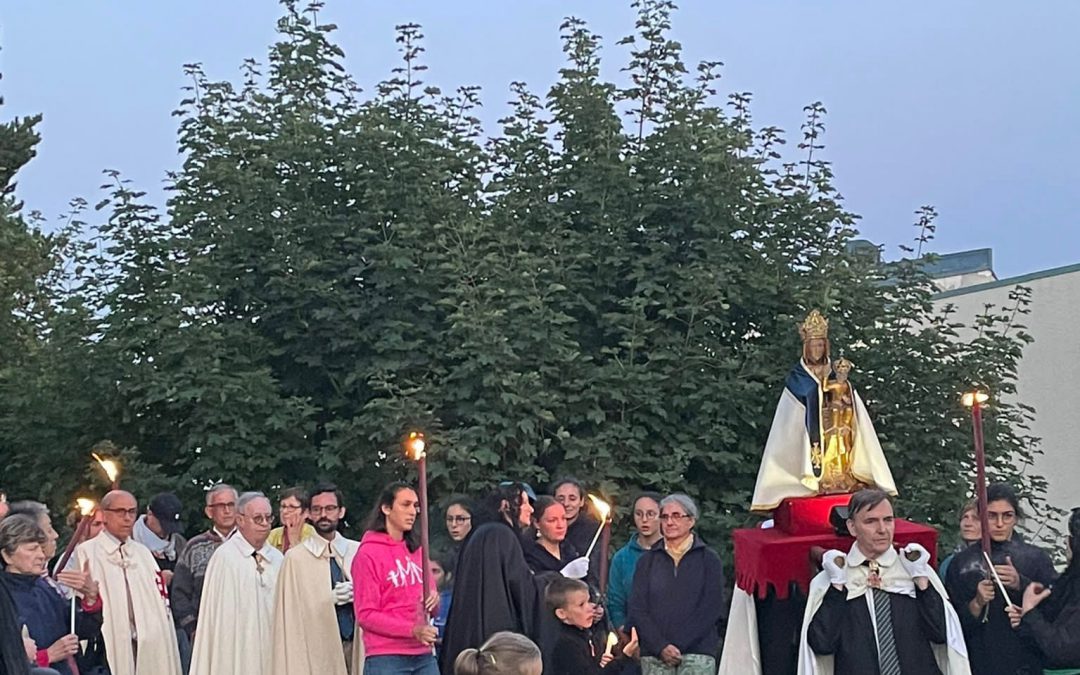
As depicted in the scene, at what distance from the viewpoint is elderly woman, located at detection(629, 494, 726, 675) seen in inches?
368

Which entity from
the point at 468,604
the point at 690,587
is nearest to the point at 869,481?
the point at 690,587

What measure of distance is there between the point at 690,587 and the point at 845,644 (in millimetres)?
1926

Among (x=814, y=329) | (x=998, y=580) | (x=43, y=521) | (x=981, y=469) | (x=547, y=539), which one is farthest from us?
(x=547, y=539)

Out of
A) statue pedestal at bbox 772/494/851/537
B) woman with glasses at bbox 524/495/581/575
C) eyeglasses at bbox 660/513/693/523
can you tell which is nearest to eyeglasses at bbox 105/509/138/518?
woman with glasses at bbox 524/495/581/575

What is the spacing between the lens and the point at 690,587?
9.44 meters

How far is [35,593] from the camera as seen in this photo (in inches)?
316

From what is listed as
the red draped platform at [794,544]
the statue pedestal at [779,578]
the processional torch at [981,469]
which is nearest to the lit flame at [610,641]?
the statue pedestal at [779,578]

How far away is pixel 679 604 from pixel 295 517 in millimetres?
2621

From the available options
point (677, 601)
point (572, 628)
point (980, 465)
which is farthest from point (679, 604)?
point (980, 465)

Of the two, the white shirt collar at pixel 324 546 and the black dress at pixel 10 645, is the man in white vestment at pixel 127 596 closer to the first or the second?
the white shirt collar at pixel 324 546

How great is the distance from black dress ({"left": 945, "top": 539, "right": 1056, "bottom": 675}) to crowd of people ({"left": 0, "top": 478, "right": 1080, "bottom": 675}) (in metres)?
0.01

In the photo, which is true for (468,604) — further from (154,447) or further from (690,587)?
(154,447)

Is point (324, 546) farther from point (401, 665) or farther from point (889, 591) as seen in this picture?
point (889, 591)

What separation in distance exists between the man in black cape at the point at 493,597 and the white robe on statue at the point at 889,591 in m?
1.60
